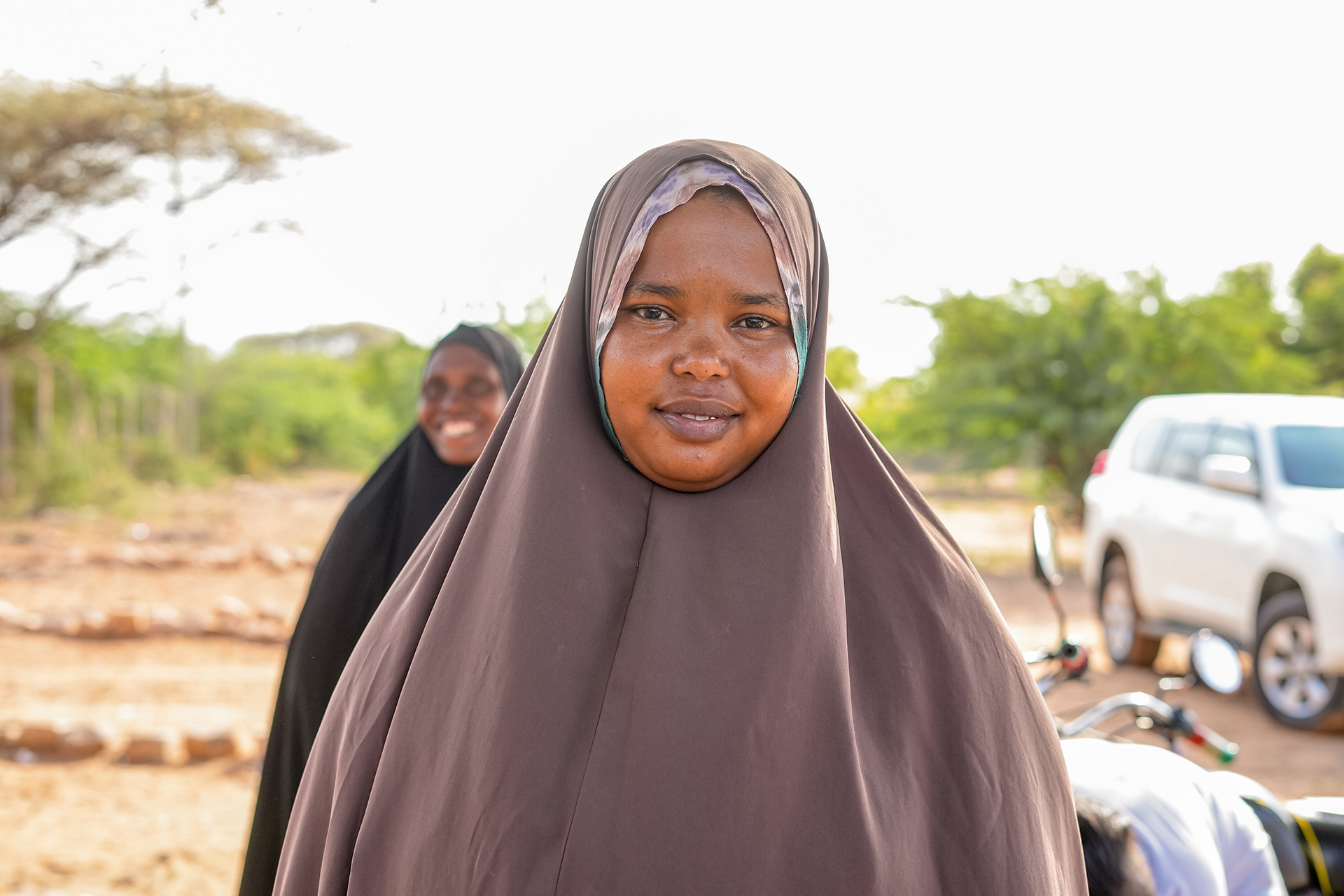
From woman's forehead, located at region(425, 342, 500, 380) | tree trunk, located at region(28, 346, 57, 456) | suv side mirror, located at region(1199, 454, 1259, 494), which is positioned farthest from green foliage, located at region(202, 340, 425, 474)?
woman's forehead, located at region(425, 342, 500, 380)

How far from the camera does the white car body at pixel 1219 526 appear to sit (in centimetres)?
543

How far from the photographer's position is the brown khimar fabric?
1160 mm

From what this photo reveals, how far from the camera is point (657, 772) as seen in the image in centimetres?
116

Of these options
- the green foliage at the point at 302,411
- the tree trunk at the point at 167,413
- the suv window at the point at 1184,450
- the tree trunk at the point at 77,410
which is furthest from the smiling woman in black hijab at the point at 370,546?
the green foliage at the point at 302,411

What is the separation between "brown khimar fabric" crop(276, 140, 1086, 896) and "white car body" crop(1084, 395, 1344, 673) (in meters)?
5.03

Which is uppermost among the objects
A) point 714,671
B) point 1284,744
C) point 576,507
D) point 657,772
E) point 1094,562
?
point 576,507

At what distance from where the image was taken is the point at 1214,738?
8.25 ft

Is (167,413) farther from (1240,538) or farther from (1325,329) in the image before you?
(1325,329)

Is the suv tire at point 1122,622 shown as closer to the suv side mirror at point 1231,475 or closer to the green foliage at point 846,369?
the suv side mirror at point 1231,475

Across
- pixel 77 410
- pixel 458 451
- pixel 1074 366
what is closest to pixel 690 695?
pixel 458 451

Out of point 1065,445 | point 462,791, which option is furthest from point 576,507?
point 1065,445

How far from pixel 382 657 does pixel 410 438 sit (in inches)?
55.0

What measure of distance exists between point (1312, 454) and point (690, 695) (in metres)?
6.08

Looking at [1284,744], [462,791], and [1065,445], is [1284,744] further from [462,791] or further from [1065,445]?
[1065,445]
